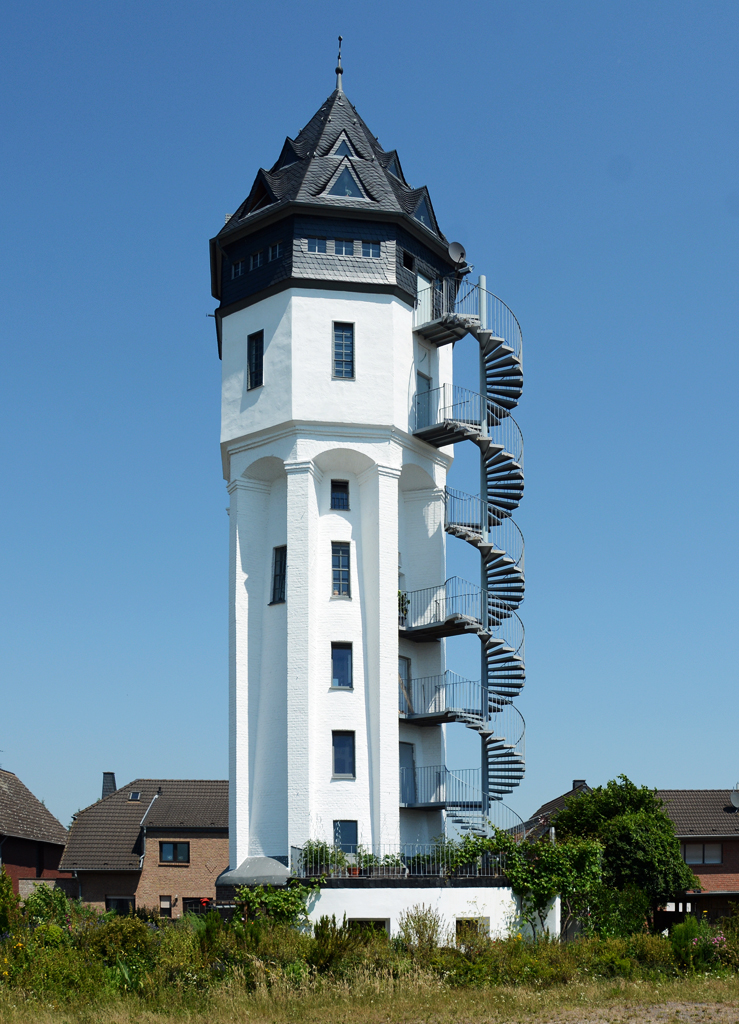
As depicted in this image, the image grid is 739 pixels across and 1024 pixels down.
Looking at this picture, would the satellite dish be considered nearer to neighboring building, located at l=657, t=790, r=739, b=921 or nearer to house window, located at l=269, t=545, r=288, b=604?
house window, located at l=269, t=545, r=288, b=604

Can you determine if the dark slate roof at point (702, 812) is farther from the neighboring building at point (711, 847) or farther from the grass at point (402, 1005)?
the grass at point (402, 1005)

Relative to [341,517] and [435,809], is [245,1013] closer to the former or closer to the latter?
[435,809]

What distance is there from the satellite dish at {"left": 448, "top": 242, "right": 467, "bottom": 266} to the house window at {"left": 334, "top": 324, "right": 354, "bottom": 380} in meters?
5.44

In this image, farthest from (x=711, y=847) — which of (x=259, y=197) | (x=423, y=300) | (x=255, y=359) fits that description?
(x=259, y=197)

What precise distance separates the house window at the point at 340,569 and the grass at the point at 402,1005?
12602mm

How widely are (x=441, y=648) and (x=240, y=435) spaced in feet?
28.0

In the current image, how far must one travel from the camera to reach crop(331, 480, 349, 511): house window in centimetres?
3319

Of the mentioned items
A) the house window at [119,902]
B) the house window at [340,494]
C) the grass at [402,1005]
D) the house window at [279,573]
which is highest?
the house window at [340,494]

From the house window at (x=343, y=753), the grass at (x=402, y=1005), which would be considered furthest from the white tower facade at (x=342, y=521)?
the grass at (x=402, y=1005)

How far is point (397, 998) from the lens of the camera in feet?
67.5

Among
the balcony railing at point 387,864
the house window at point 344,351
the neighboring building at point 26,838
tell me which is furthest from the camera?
the neighboring building at point 26,838

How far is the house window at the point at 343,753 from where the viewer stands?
31078mm

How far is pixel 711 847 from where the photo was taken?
Answer: 53.0 metres

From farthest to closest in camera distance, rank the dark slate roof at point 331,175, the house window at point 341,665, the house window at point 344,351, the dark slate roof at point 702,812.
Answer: the dark slate roof at point 702,812, the dark slate roof at point 331,175, the house window at point 344,351, the house window at point 341,665
